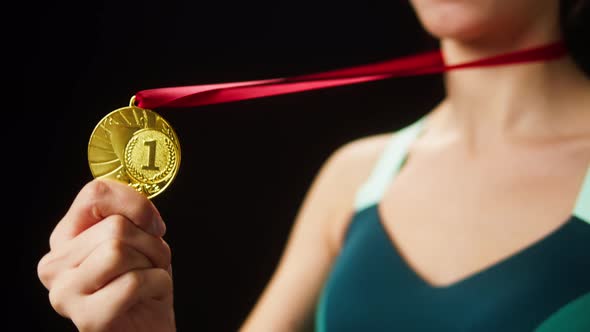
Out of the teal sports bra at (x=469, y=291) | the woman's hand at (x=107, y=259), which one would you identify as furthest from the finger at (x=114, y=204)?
the teal sports bra at (x=469, y=291)

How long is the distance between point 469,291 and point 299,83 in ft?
0.90

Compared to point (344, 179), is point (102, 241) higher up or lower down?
higher up

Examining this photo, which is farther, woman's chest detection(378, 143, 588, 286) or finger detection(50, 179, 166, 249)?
woman's chest detection(378, 143, 588, 286)

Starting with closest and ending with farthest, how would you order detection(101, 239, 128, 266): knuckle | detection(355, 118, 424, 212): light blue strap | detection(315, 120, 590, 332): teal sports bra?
detection(101, 239, 128, 266): knuckle, detection(315, 120, 590, 332): teal sports bra, detection(355, 118, 424, 212): light blue strap

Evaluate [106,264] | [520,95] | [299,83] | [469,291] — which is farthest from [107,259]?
[520,95]

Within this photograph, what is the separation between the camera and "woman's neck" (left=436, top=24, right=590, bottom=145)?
0.78m

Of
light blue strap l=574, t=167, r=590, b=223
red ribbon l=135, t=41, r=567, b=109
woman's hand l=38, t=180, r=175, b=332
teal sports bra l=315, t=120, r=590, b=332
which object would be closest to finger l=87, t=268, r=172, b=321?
woman's hand l=38, t=180, r=175, b=332

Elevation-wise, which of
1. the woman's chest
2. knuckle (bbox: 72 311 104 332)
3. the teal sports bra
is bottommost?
the teal sports bra

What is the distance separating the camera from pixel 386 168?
0.91 meters

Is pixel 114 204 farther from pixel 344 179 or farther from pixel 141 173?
pixel 344 179

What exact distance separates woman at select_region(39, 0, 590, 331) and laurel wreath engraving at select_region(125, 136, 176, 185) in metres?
0.02

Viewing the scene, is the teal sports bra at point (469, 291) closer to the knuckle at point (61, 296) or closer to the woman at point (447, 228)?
the woman at point (447, 228)

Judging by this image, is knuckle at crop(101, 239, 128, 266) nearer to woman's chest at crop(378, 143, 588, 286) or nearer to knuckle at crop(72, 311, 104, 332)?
knuckle at crop(72, 311, 104, 332)

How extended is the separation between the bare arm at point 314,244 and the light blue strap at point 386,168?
2cm
